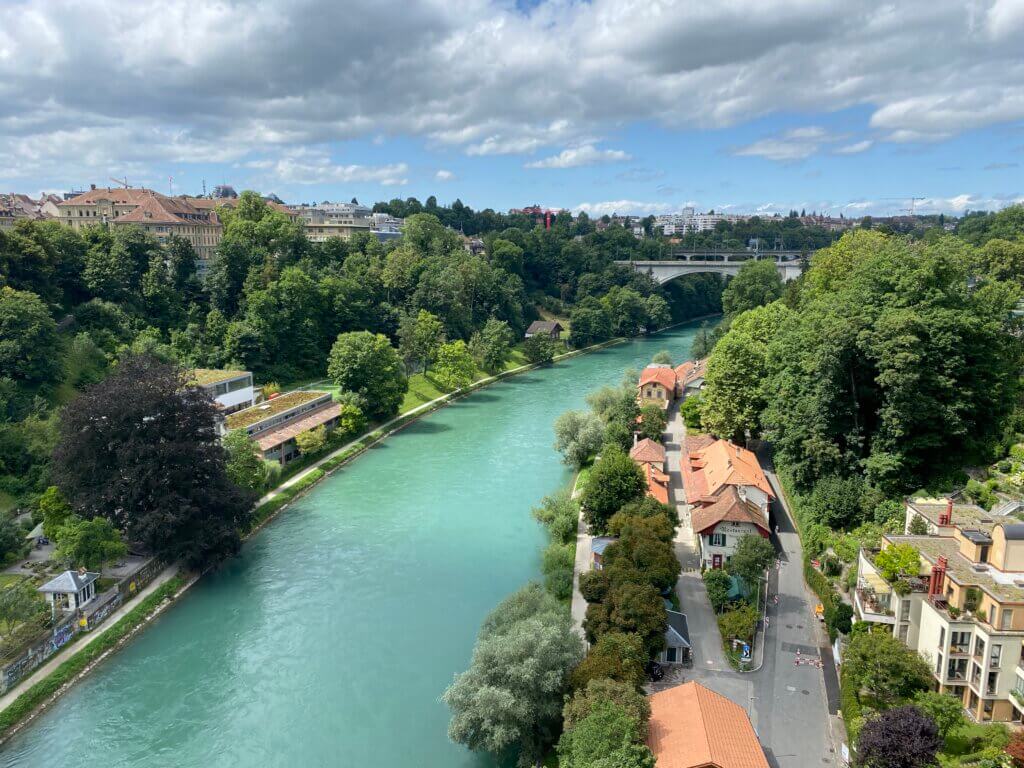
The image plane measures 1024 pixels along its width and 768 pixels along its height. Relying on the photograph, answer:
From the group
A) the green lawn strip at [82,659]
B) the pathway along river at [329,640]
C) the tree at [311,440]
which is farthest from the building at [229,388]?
the green lawn strip at [82,659]

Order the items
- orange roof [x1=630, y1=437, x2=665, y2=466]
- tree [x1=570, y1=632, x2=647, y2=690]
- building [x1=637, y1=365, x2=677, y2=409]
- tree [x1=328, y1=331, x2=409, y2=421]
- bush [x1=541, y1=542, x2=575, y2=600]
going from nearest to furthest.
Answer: tree [x1=570, y1=632, x2=647, y2=690] < bush [x1=541, y1=542, x2=575, y2=600] < orange roof [x1=630, y1=437, x2=665, y2=466] < tree [x1=328, y1=331, x2=409, y2=421] < building [x1=637, y1=365, x2=677, y2=409]

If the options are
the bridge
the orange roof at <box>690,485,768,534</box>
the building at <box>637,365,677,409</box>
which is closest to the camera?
the orange roof at <box>690,485,768,534</box>

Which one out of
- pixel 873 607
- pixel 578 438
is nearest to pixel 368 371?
pixel 578 438

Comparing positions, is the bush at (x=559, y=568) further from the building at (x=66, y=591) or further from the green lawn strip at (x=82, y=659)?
the building at (x=66, y=591)

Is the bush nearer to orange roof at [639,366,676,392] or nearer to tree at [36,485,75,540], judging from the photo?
tree at [36,485,75,540]

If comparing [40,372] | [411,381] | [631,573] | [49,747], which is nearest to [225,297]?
[411,381]

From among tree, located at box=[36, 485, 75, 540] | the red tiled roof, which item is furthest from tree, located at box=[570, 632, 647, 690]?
the red tiled roof
